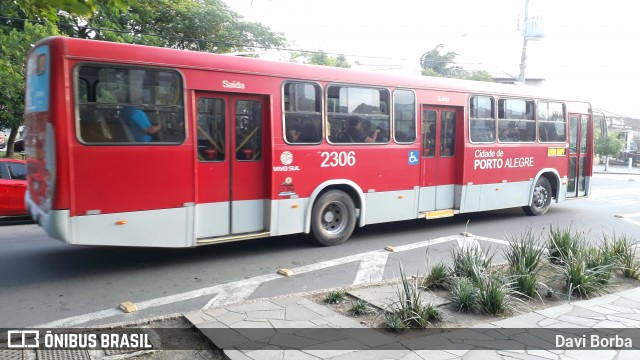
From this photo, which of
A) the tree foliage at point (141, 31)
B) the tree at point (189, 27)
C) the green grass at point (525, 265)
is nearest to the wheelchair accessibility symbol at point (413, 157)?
the green grass at point (525, 265)

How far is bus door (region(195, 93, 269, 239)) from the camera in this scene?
7.33m

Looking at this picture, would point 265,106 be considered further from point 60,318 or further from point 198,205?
point 60,318

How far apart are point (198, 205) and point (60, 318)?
2.45 metres

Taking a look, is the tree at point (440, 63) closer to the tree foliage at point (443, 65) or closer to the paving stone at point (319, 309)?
the tree foliage at point (443, 65)

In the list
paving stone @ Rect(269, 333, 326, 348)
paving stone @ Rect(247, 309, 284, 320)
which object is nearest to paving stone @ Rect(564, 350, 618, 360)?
paving stone @ Rect(269, 333, 326, 348)

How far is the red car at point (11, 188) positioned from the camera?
11.1 meters

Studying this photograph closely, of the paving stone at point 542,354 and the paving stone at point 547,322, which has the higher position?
the paving stone at point 547,322

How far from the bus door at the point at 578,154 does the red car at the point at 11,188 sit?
1353cm

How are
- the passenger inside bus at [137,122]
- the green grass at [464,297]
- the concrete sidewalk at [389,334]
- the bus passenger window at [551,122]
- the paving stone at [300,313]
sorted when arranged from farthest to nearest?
1. the bus passenger window at [551,122]
2. the passenger inside bus at [137,122]
3. the green grass at [464,297]
4. the paving stone at [300,313]
5. the concrete sidewalk at [389,334]

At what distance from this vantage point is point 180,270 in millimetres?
7219

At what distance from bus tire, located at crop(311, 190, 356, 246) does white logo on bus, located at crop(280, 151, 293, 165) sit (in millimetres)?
965

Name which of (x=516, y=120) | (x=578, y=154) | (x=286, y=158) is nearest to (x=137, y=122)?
(x=286, y=158)

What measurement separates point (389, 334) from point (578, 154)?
433 inches

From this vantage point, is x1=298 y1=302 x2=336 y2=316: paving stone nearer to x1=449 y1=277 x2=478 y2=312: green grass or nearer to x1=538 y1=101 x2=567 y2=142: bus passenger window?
x1=449 y1=277 x2=478 y2=312: green grass
